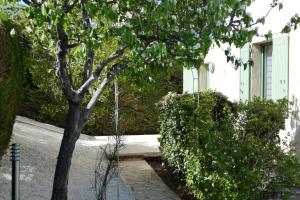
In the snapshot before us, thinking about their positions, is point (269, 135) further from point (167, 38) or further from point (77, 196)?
point (77, 196)

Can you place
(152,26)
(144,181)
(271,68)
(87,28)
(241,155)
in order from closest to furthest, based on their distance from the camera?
(87,28), (152,26), (241,155), (144,181), (271,68)

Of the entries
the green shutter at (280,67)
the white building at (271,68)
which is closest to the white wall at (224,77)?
the white building at (271,68)

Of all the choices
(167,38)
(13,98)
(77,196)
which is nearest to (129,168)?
(77,196)

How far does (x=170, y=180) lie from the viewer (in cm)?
880

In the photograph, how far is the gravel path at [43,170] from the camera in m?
7.14

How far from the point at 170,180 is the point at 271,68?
3231 millimetres

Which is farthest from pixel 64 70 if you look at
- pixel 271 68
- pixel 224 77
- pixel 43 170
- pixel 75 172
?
pixel 224 77

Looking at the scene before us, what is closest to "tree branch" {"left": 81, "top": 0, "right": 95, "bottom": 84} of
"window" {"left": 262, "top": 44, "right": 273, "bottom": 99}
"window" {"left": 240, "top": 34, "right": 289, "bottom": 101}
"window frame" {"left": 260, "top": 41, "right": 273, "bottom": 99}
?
"window" {"left": 240, "top": 34, "right": 289, "bottom": 101}

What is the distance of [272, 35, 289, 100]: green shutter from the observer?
8.29 metres

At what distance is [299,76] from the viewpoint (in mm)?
7914

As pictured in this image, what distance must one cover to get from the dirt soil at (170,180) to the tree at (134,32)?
3019 millimetres

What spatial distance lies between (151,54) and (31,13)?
4.07ft

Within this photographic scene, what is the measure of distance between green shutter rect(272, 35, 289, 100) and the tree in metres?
2.97

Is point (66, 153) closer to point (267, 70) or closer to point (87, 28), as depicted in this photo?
point (87, 28)
